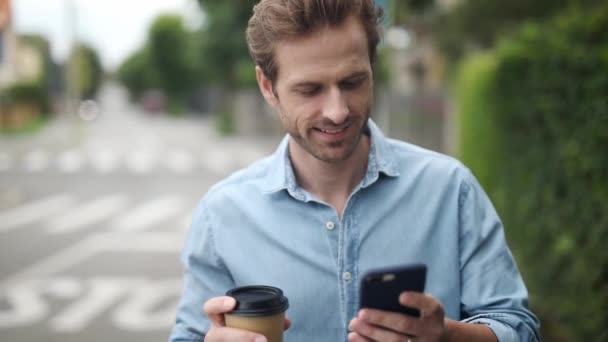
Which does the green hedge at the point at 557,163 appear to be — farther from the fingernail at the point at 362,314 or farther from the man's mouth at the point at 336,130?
the fingernail at the point at 362,314

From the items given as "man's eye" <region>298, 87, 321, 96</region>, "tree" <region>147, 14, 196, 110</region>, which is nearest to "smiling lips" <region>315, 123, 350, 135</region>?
"man's eye" <region>298, 87, 321, 96</region>

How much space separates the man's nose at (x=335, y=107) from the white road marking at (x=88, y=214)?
9.46 m

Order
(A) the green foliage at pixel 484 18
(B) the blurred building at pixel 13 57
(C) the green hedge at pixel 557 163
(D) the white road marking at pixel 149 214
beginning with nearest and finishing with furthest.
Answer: (C) the green hedge at pixel 557 163 → (D) the white road marking at pixel 149 214 → (A) the green foliage at pixel 484 18 → (B) the blurred building at pixel 13 57

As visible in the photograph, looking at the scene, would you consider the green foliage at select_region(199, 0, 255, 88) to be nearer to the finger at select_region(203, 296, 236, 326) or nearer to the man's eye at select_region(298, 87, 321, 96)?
the man's eye at select_region(298, 87, 321, 96)

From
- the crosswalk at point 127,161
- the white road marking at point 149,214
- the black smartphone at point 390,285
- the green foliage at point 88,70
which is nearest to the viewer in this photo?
the black smartphone at point 390,285

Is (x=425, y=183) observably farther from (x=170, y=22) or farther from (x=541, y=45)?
(x=170, y=22)

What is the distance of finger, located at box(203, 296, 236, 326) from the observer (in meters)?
1.64

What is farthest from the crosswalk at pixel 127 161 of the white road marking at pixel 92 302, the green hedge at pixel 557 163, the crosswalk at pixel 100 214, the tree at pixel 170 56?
the tree at pixel 170 56

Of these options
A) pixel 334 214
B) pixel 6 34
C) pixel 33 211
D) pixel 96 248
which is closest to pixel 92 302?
pixel 96 248

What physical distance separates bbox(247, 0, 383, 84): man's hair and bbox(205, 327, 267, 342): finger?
80 cm

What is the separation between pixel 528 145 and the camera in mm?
6141

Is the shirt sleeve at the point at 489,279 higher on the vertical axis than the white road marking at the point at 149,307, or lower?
higher

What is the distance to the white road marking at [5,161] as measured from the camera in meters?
18.3

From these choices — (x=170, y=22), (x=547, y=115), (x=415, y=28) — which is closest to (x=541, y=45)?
(x=547, y=115)
